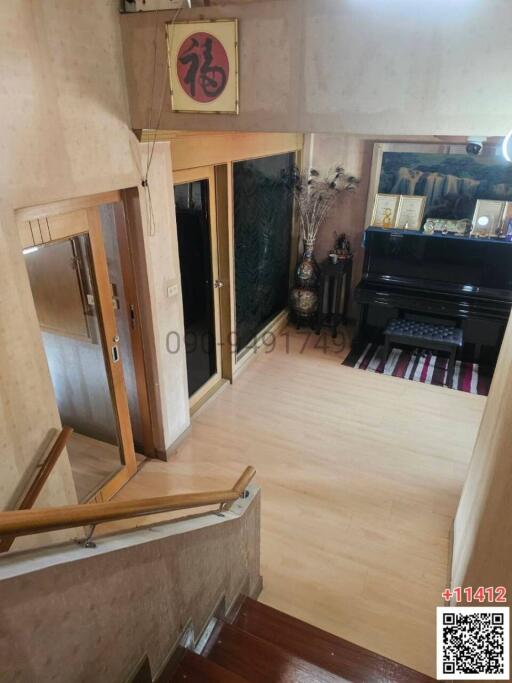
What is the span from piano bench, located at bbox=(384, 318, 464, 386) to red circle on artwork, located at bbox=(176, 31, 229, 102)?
3188 mm

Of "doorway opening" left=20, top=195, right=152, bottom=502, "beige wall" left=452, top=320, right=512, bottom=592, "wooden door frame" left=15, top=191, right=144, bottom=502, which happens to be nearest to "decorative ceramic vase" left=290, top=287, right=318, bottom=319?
"doorway opening" left=20, top=195, right=152, bottom=502

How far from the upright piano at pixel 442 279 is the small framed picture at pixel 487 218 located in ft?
0.33

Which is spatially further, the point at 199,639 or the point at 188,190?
the point at 188,190

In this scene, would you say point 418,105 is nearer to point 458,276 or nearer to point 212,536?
point 212,536

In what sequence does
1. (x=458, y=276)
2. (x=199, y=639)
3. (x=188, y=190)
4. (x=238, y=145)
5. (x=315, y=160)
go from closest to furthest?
(x=199, y=639) < (x=188, y=190) < (x=238, y=145) < (x=458, y=276) < (x=315, y=160)

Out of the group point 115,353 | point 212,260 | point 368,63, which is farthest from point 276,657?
point 212,260

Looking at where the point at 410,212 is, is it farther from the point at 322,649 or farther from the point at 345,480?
the point at 322,649

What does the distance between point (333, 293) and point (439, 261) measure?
1350 millimetres

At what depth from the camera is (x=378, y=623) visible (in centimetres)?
235

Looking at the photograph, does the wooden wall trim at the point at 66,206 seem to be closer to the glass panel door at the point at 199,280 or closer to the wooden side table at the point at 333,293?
the glass panel door at the point at 199,280

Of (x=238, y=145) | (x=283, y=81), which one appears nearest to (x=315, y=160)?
(x=238, y=145)

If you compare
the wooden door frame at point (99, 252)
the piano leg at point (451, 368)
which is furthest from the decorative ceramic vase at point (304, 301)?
the wooden door frame at point (99, 252)

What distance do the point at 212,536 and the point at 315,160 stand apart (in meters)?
4.52

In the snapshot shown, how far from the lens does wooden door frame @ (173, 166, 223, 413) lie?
332cm
